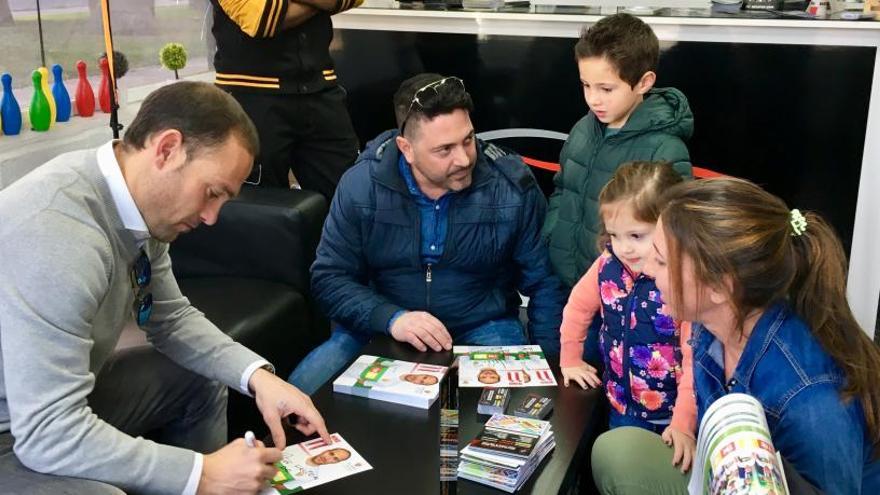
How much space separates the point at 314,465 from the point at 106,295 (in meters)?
0.52

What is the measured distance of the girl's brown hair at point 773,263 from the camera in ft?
4.82

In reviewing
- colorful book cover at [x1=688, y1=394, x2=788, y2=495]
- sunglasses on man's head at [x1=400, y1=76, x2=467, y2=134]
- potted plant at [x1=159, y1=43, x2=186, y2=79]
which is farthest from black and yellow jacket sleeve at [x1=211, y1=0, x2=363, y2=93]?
colorful book cover at [x1=688, y1=394, x2=788, y2=495]

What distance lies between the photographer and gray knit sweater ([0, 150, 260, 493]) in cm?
143

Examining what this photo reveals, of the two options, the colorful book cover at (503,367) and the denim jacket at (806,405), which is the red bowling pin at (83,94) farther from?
the denim jacket at (806,405)

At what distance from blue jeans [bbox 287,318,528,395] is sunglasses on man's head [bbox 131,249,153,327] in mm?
589

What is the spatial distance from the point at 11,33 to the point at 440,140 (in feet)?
6.71

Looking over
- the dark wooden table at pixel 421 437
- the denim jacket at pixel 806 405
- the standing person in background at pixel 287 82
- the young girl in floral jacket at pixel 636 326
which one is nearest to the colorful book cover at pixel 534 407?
the dark wooden table at pixel 421 437

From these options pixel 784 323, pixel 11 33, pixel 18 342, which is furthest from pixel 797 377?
pixel 11 33

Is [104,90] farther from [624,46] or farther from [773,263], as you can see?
[773,263]

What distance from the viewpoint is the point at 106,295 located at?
1.63m

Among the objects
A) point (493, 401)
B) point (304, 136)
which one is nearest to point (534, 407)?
point (493, 401)

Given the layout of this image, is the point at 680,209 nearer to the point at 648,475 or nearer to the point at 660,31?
the point at 648,475

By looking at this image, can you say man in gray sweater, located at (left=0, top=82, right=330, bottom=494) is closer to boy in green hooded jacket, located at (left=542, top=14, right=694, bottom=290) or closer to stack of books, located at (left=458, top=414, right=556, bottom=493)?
stack of books, located at (left=458, top=414, right=556, bottom=493)

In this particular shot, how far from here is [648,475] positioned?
1.79 meters
